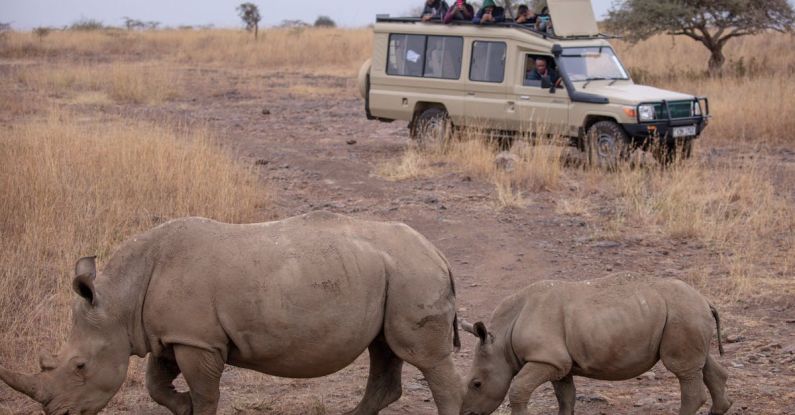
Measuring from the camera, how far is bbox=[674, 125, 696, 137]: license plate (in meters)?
14.3

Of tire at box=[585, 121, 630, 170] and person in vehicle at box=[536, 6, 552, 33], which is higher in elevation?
person in vehicle at box=[536, 6, 552, 33]

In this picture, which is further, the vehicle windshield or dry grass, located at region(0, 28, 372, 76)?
dry grass, located at region(0, 28, 372, 76)

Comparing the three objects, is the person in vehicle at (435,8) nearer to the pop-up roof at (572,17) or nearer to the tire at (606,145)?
the pop-up roof at (572,17)

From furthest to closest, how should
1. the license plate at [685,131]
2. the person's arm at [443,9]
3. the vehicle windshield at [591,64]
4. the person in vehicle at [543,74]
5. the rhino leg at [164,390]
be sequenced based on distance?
the person's arm at [443,9] → the vehicle windshield at [591,64] → the person in vehicle at [543,74] → the license plate at [685,131] → the rhino leg at [164,390]

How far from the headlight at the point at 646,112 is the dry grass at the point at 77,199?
532 cm

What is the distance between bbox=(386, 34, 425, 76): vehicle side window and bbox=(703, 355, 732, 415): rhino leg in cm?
1078

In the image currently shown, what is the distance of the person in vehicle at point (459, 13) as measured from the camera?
1595 centimetres

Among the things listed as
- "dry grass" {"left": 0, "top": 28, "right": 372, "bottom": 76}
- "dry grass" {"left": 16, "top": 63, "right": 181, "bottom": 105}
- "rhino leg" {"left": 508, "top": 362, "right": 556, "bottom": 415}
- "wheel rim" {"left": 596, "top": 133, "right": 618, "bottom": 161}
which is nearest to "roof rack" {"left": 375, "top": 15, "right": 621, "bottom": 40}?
"wheel rim" {"left": 596, "top": 133, "right": 618, "bottom": 161}

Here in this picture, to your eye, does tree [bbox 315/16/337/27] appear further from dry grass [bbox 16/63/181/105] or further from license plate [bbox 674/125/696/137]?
license plate [bbox 674/125/696/137]

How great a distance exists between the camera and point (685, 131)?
1436cm

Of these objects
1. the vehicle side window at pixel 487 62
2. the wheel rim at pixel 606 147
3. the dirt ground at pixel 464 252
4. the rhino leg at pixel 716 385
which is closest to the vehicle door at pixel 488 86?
the vehicle side window at pixel 487 62

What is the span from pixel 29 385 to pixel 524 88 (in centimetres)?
1115

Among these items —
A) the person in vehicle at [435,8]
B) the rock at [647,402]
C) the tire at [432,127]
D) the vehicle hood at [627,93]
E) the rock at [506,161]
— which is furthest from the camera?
the person in vehicle at [435,8]

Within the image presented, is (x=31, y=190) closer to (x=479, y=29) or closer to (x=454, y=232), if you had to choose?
(x=454, y=232)
